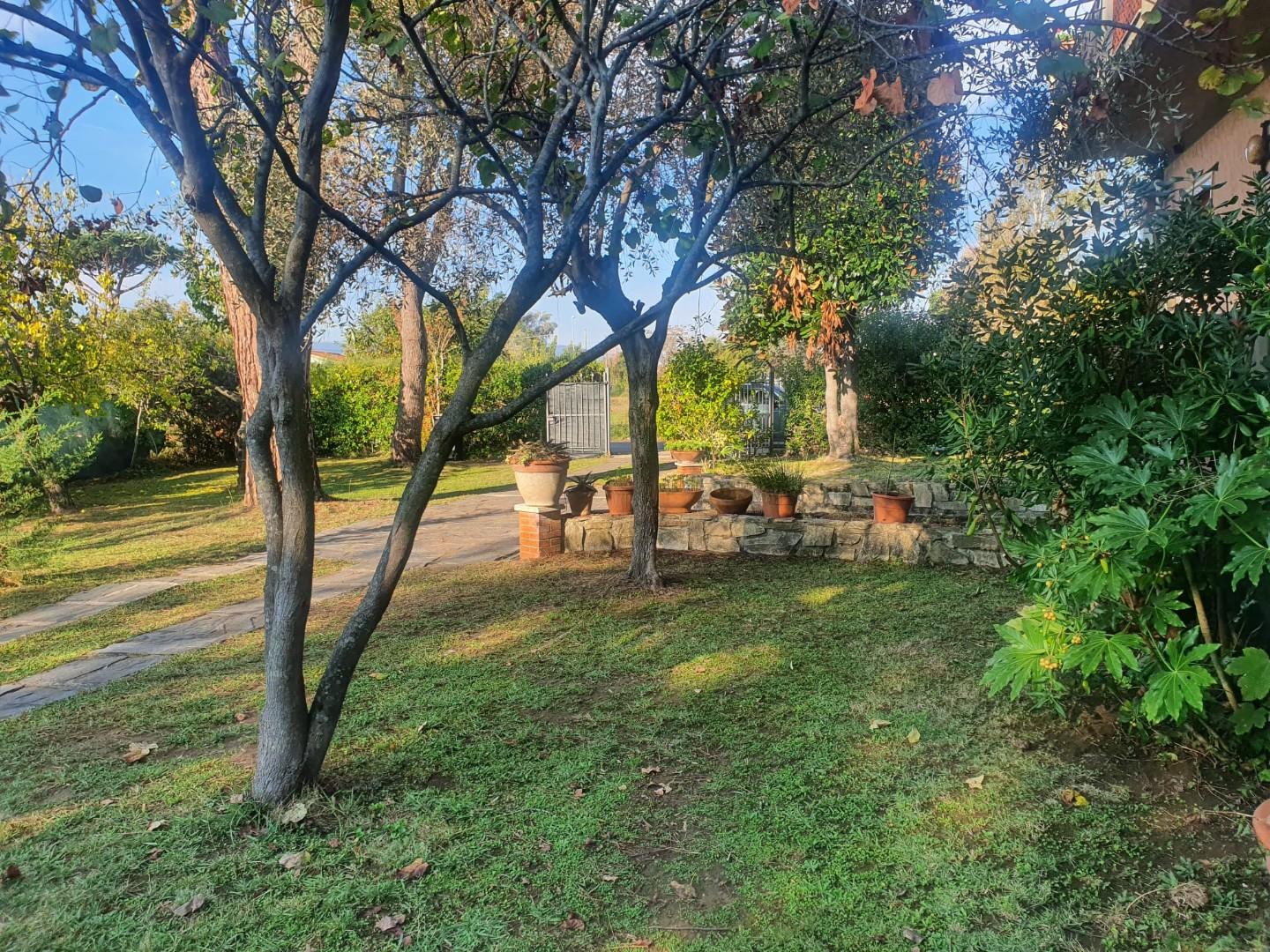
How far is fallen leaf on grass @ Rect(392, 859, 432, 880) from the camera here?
2.48 meters

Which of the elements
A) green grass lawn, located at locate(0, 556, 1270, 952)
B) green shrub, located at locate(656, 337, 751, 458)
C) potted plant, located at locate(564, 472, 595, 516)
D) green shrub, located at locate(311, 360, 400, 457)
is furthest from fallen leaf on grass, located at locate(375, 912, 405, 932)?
green shrub, located at locate(311, 360, 400, 457)

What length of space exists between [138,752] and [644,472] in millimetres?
3923

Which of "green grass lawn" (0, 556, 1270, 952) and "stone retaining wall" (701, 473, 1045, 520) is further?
"stone retaining wall" (701, 473, 1045, 520)

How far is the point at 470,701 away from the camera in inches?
159

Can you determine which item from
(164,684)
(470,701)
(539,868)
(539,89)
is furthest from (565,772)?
(539,89)

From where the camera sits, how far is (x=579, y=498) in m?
8.41

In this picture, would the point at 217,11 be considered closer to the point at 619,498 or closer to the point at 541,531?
the point at 541,531

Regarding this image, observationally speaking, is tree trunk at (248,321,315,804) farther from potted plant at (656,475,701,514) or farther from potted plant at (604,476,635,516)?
potted plant at (656,475,701,514)

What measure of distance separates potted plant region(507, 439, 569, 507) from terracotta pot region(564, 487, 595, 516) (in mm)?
338

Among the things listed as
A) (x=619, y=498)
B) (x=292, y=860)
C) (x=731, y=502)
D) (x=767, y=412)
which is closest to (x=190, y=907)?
(x=292, y=860)

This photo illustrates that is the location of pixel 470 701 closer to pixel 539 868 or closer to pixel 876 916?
pixel 539 868

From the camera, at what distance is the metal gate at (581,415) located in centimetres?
2116

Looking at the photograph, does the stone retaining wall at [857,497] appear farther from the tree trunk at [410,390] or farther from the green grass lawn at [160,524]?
the tree trunk at [410,390]

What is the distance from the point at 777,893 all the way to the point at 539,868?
0.73 m
